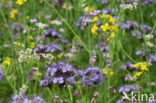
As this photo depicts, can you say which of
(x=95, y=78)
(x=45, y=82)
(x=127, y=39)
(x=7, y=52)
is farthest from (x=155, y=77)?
(x=7, y=52)

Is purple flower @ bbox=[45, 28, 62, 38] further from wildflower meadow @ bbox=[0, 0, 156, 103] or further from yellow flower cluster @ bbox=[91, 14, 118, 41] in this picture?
yellow flower cluster @ bbox=[91, 14, 118, 41]

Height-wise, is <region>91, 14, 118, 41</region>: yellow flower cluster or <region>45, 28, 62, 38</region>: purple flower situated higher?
<region>91, 14, 118, 41</region>: yellow flower cluster

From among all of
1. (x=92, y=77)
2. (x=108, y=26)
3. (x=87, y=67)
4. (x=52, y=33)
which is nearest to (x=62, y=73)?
(x=92, y=77)

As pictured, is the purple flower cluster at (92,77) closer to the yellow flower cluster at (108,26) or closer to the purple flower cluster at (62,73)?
the purple flower cluster at (62,73)

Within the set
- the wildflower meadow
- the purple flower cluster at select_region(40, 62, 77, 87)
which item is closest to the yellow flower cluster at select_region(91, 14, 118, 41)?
the wildflower meadow

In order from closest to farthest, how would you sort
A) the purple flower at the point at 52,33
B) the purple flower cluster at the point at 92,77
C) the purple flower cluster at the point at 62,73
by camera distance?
the purple flower cluster at the point at 62,73 < the purple flower cluster at the point at 92,77 < the purple flower at the point at 52,33

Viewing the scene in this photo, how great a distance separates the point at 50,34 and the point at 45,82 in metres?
1.10

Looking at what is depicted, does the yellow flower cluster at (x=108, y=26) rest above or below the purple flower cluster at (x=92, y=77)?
above

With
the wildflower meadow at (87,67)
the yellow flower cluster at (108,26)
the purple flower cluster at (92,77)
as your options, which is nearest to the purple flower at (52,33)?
the wildflower meadow at (87,67)

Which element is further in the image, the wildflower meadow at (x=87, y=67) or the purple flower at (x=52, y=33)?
the purple flower at (x=52, y=33)

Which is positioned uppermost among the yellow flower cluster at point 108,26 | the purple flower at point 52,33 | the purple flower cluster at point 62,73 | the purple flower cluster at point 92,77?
the yellow flower cluster at point 108,26

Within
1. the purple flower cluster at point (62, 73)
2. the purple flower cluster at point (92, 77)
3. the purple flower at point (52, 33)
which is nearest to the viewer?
the purple flower cluster at point (62, 73)

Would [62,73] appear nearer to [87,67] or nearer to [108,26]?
[108,26]

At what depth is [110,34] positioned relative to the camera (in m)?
2.11
